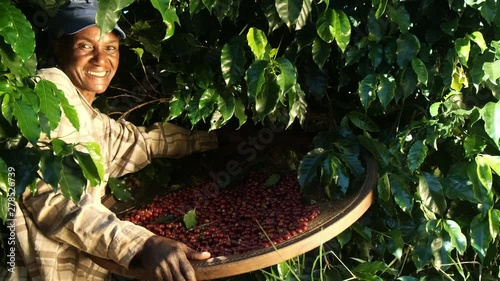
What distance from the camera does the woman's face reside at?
184 cm

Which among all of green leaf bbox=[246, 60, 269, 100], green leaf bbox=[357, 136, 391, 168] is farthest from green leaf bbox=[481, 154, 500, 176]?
green leaf bbox=[246, 60, 269, 100]

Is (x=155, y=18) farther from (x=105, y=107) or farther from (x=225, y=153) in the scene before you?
(x=225, y=153)

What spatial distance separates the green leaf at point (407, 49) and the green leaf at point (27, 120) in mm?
945

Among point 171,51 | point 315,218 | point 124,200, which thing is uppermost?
point 171,51

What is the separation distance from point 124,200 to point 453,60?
100 cm

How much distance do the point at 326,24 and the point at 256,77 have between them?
0.24 m

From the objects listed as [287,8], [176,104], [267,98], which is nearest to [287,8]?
[287,8]

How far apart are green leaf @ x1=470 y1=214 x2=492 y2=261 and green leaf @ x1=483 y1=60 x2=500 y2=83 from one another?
380 mm

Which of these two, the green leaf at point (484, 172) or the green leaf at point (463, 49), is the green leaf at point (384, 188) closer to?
the green leaf at point (484, 172)

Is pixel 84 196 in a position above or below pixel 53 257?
above

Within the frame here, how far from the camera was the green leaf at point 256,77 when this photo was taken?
167cm

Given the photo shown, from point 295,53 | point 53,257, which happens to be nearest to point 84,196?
point 53,257

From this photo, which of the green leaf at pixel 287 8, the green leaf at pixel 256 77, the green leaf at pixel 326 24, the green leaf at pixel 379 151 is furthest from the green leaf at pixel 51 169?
the green leaf at pixel 379 151

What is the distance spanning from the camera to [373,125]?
1956 mm
